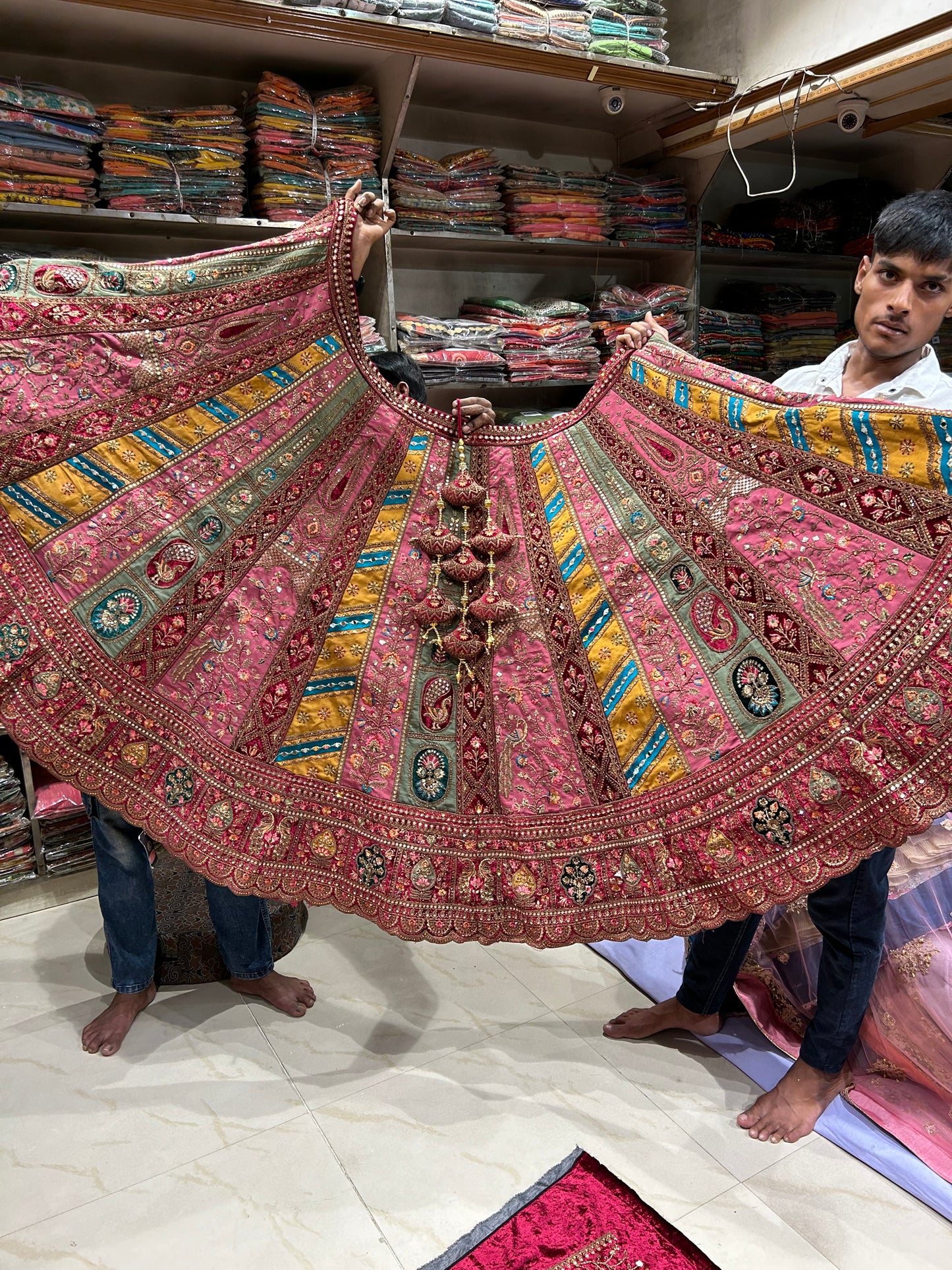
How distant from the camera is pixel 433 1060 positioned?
77.2 inches

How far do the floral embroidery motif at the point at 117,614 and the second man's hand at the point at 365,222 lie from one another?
72cm

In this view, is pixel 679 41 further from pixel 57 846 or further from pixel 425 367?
pixel 57 846

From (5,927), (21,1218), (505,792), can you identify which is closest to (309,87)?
(505,792)

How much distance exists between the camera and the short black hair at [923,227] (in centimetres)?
175

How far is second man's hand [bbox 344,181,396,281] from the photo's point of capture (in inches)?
63.5

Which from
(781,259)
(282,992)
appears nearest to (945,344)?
(781,259)

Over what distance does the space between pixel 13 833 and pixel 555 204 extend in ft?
9.09

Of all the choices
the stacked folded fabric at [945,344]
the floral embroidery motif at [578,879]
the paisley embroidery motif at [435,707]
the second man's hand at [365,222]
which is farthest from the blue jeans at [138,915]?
the stacked folded fabric at [945,344]

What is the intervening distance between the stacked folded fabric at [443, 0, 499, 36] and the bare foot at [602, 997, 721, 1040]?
2.80 meters

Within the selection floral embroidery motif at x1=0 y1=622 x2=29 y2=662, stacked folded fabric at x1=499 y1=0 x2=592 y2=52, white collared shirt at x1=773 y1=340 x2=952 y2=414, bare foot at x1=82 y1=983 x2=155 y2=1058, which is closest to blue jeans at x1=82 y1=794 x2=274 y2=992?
bare foot at x1=82 y1=983 x2=155 y2=1058

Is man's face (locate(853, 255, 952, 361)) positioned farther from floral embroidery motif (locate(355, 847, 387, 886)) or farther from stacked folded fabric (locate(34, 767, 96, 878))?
stacked folded fabric (locate(34, 767, 96, 878))

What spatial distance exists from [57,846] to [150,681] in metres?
1.31

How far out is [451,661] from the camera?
5.62 ft

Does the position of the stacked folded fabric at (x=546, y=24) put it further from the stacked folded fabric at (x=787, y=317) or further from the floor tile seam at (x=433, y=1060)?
the floor tile seam at (x=433, y=1060)
